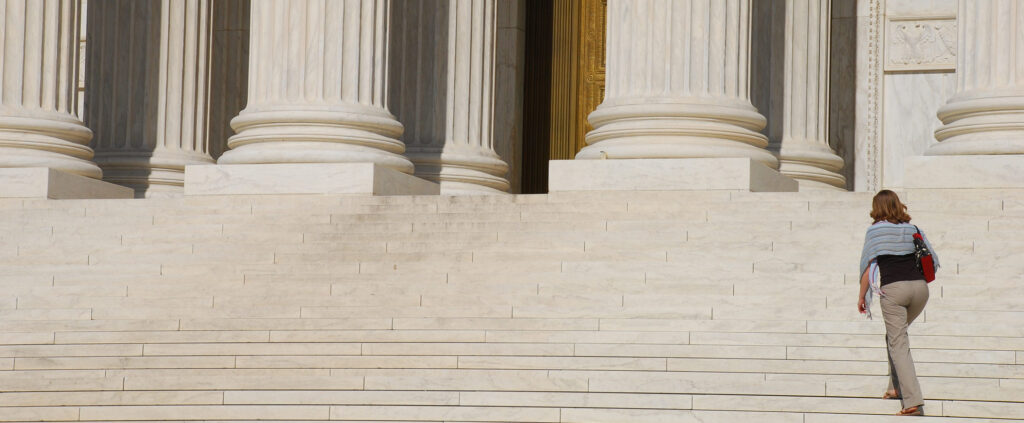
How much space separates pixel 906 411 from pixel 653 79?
12309 millimetres

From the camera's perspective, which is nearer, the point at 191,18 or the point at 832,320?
the point at 832,320

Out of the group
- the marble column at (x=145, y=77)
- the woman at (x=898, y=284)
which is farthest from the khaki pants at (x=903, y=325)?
the marble column at (x=145, y=77)

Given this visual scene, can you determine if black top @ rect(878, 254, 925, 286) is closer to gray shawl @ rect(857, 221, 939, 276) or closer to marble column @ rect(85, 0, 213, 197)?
gray shawl @ rect(857, 221, 939, 276)

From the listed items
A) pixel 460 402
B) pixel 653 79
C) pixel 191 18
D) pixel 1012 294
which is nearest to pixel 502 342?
pixel 460 402

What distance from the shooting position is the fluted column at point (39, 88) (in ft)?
97.0

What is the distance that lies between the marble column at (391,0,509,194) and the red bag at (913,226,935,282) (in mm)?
16698

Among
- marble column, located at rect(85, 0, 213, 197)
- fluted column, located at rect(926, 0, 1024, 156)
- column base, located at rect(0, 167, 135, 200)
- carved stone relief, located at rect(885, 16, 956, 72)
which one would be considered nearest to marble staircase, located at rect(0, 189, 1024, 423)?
fluted column, located at rect(926, 0, 1024, 156)

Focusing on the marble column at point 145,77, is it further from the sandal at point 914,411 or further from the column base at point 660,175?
the sandal at point 914,411

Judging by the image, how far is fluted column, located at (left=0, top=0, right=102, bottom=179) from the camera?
2956 cm

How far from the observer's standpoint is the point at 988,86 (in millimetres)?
25875

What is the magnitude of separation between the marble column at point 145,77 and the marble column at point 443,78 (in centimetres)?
522

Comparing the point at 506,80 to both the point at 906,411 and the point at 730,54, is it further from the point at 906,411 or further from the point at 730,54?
the point at 906,411

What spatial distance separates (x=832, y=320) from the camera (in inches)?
727

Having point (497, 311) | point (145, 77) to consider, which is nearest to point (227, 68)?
point (145, 77)
